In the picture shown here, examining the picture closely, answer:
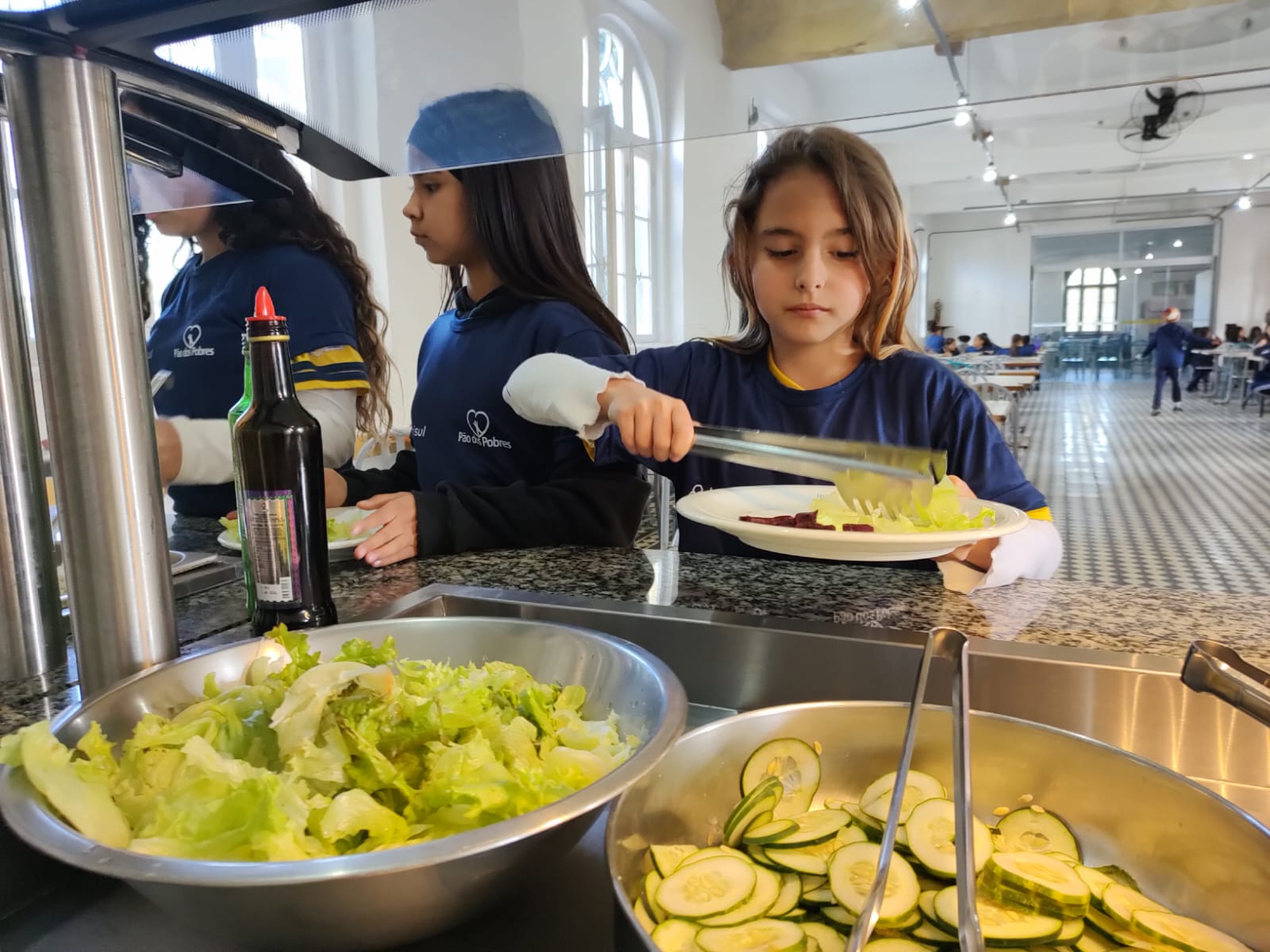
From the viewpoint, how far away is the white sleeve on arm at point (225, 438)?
5.43 feet

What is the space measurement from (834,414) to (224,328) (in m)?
1.31

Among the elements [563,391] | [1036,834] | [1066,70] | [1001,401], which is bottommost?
[1001,401]

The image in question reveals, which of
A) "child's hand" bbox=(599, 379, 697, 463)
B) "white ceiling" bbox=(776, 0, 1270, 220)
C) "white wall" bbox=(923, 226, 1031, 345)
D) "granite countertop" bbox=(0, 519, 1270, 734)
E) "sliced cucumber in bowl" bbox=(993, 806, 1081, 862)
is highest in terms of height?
"white wall" bbox=(923, 226, 1031, 345)

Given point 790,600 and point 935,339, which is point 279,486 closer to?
point 790,600

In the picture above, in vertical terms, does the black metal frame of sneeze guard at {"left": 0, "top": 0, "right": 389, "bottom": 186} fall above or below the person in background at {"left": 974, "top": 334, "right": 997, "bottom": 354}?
above

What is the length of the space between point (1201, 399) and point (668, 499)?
376 inches

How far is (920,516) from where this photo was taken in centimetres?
94

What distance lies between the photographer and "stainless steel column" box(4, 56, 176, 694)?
0.52 m

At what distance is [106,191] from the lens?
539mm

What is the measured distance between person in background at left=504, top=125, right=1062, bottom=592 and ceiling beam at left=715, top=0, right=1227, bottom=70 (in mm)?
743

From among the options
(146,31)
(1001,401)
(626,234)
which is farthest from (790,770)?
(1001,401)

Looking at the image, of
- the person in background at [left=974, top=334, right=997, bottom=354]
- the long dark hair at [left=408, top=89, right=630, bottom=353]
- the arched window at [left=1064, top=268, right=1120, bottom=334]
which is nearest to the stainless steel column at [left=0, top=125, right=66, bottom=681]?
the long dark hair at [left=408, top=89, right=630, bottom=353]

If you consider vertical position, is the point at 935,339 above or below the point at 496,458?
above

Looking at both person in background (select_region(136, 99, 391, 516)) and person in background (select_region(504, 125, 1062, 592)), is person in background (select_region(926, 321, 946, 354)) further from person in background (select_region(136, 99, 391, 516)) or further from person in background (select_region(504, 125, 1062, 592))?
person in background (select_region(136, 99, 391, 516))
